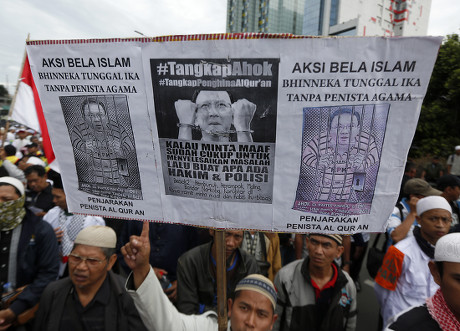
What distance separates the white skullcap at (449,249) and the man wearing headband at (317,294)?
927 millimetres

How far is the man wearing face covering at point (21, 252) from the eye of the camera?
2152 millimetres

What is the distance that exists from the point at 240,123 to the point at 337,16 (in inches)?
2699

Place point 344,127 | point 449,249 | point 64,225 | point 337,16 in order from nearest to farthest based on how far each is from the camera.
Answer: point 344,127 → point 449,249 → point 64,225 → point 337,16

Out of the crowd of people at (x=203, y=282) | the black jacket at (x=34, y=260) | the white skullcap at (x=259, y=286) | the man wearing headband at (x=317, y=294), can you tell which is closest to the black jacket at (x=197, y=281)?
the crowd of people at (x=203, y=282)

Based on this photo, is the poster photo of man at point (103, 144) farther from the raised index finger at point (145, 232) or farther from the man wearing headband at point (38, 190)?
the man wearing headband at point (38, 190)

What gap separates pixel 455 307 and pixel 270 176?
106cm

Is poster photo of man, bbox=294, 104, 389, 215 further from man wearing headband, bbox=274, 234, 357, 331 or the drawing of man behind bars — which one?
man wearing headband, bbox=274, 234, 357, 331

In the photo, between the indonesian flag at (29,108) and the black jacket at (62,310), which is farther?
the black jacket at (62,310)

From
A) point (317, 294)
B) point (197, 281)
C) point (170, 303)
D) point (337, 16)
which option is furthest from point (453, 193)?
point (337, 16)

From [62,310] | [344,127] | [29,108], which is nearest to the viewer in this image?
[344,127]

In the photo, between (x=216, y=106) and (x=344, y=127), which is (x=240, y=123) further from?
(x=344, y=127)

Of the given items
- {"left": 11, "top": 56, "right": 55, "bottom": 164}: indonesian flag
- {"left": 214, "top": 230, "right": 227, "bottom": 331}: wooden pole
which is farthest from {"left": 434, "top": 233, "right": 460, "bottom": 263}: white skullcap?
{"left": 11, "top": 56, "right": 55, "bottom": 164}: indonesian flag

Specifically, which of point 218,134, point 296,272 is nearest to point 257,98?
point 218,134

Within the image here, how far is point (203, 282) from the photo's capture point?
93.0 inches
